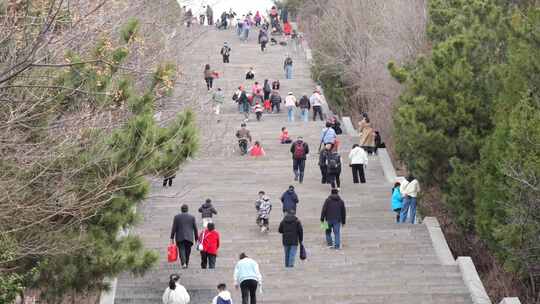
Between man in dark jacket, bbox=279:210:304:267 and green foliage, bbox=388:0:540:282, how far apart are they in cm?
338

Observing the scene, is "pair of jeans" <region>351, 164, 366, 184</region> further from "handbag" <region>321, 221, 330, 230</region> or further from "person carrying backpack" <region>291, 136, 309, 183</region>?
"handbag" <region>321, 221, 330, 230</region>

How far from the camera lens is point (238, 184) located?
1314 inches

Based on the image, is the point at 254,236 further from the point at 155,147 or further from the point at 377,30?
the point at 377,30

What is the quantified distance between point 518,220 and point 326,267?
12.9 ft

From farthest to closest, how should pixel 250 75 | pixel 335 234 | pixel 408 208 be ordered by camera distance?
pixel 250 75 < pixel 408 208 < pixel 335 234

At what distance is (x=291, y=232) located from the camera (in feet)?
80.1

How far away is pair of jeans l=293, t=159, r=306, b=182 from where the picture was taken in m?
32.7

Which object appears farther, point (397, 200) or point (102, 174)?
point (397, 200)

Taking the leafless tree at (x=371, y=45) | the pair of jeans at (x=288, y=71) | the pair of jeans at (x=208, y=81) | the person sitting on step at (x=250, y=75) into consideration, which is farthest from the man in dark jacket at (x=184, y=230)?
the pair of jeans at (x=288, y=71)

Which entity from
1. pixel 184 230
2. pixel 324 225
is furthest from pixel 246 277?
pixel 324 225

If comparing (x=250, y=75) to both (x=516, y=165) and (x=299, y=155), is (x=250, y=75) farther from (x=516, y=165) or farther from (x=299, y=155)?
(x=516, y=165)

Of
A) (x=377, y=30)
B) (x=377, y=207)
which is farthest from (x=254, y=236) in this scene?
(x=377, y=30)

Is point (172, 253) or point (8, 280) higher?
point (8, 280)

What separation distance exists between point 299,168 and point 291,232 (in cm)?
846
